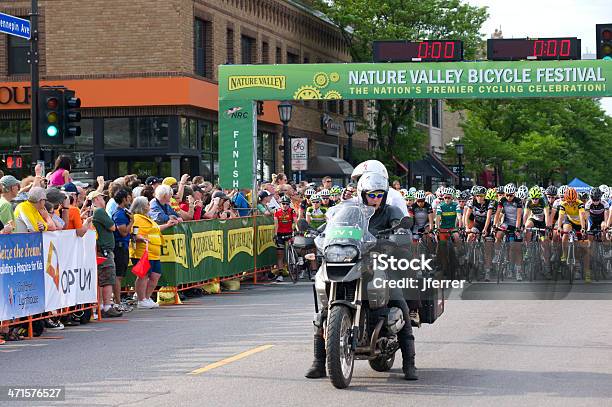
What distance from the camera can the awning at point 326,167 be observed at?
167 ft

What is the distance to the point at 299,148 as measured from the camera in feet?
126

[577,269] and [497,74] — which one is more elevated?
[497,74]

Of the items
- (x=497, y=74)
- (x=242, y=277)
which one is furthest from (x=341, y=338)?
(x=497, y=74)

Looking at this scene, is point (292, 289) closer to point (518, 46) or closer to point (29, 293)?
point (29, 293)

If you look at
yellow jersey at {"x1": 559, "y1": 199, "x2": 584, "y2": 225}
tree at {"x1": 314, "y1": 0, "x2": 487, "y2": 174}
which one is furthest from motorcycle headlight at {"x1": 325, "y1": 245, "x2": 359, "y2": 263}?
tree at {"x1": 314, "y1": 0, "x2": 487, "y2": 174}

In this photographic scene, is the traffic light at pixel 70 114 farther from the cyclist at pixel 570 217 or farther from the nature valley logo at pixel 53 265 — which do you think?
the cyclist at pixel 570 217

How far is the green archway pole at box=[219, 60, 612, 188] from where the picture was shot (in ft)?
106

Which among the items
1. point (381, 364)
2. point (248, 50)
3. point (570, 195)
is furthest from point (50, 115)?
point (248, 50)

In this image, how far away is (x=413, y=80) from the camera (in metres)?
32.5

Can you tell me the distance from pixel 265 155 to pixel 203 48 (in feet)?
24.7

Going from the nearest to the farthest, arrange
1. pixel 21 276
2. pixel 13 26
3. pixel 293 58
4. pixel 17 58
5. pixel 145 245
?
pixel 21 276, pixel 145 245, pixel 13 26, pixel 17 58, pixel 293 58

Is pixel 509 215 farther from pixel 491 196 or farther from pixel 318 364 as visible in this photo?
pixel 318 364

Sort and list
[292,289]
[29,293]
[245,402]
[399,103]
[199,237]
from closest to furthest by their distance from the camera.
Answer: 1. [245,402]
2. [29,293]
3. [199,237]
4. [292,289]
5. [399,103]

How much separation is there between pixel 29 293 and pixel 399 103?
138 ft
